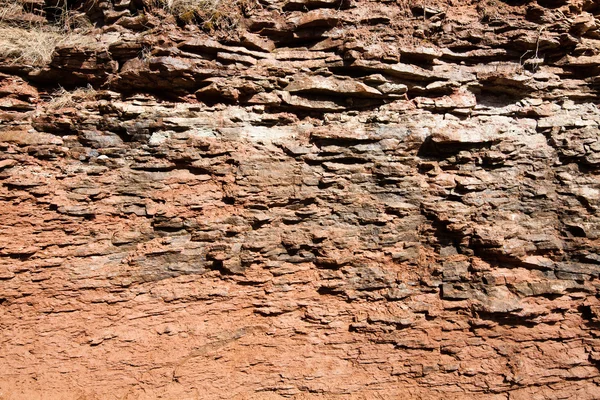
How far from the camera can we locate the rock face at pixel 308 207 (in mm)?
3820

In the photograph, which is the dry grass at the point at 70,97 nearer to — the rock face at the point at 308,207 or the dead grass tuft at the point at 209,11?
the rock face at the point at 308,207

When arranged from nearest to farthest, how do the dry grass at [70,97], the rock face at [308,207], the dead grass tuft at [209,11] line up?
the rock face at [308,207] → the dry grass at [70,97] → the dead grass tuft at [209,11]

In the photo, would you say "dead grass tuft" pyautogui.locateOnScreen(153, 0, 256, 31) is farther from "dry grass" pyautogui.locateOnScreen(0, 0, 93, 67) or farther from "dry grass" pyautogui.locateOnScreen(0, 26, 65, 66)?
"dry grass" pyautogui.locateOnScreen(0, 26, 65, 66)

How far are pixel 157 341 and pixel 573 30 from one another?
5.45m

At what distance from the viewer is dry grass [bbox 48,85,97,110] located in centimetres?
408

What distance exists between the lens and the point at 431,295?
4176 millimetres

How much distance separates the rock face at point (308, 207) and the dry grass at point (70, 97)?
0.08ft

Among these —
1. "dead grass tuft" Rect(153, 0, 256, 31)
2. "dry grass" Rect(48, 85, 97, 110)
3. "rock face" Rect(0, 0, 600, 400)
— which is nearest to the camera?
"rock face" Rect(0, 0, 600, 400)

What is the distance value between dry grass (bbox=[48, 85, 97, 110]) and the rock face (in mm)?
23

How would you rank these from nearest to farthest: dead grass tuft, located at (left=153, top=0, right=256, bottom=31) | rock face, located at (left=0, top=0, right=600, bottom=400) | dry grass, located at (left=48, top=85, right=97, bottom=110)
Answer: rock face, located at (left=0, top=0, right=600, bottom=400), dry grass, located at (left=48, top=85, right=97, bottom=110), dead grass tuft, located at (left=153, top=0, right=256, bottom=31)

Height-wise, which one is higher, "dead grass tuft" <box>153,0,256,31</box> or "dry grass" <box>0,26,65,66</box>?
"dead grass tuft" <box>153,0,256,31</box>

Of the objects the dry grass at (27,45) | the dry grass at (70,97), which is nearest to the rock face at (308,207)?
the dry grass at (70,97)

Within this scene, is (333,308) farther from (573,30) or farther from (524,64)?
(573,30)

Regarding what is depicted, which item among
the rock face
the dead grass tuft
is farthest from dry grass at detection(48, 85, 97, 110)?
the dead grass tuft
